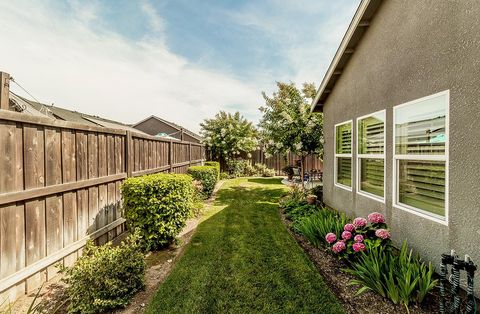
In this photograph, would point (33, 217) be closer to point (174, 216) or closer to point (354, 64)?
point (174, 216)

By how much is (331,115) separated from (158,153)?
5.75 meters

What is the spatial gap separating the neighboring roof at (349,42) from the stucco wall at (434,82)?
17 cm

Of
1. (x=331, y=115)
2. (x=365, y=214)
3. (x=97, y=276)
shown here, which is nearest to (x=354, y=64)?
(x=331, y=115)

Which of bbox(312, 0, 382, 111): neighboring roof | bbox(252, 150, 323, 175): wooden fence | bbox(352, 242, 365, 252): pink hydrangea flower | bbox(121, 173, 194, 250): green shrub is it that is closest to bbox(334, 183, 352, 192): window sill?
bbox(352, 242, 365, 252): pink hydrangea flower

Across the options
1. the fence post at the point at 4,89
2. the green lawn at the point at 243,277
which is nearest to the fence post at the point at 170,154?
the green lawn at the point at 243,277

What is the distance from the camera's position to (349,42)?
5508 millimetres

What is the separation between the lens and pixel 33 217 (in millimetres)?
2980

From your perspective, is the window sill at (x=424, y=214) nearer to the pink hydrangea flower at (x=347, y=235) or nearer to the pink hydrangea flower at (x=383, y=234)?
the pink hydrangea flower at (x=383, y=234)

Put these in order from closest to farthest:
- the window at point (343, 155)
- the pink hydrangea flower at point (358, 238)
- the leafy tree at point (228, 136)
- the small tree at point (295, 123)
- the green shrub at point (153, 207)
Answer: the pink hydrangea flower at point (358, 238)
the green shrub at point (153, 207)
the window at point (343, 155)
the small tree at point (295, 123)
the leafy tree at point (228, 136)

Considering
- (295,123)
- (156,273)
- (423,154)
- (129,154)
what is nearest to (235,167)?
(295,123)

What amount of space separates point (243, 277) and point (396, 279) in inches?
82.9

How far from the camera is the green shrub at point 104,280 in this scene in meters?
2.65

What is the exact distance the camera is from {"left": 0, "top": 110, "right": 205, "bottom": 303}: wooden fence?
2.65 m

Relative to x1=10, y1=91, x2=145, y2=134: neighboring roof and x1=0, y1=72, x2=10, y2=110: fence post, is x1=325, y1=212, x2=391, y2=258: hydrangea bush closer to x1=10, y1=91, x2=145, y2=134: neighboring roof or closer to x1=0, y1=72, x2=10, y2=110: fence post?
x1=0, y1=72, x2=10, y2=110: fence post
